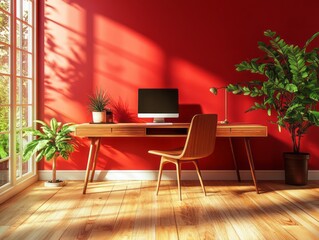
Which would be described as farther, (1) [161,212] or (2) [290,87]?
(2) [290,87]

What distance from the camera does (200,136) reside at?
352 centimetres

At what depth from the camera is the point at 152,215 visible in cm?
302

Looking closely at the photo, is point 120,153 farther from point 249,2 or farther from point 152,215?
point 249,2

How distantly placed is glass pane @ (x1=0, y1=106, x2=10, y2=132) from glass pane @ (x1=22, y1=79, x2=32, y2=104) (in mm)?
519

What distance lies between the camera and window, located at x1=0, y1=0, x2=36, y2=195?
3.51 meters

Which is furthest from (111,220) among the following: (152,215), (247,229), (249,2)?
(249,2)

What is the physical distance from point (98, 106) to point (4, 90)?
101 centimetres

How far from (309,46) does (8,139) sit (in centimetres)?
346

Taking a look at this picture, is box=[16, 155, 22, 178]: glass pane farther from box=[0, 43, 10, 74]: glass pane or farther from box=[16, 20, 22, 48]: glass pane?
box=[16, 20, 22, 48]: glass pane

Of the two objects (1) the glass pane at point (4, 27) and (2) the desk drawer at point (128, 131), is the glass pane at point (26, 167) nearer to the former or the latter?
(2) the desk drawer at point (128, 131)

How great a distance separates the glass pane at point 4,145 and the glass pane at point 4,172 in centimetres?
7

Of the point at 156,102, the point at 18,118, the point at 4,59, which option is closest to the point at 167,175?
the point at 156,102

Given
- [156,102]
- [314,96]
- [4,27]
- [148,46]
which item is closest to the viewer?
[4,27]

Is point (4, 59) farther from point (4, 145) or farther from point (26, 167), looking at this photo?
point (26, 167)
